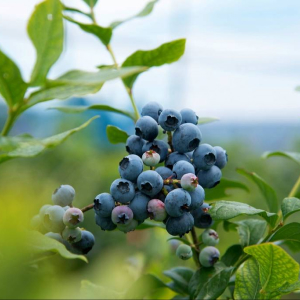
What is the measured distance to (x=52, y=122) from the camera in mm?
3789

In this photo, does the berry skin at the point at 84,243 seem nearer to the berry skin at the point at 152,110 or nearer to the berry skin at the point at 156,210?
the berry skin at the point at 156,210

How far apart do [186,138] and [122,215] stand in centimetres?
16

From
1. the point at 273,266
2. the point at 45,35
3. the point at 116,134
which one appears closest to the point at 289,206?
the point at 273,266

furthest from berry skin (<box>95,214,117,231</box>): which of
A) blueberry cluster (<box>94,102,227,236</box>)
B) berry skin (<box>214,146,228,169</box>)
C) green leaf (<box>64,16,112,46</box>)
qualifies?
green leaf (<box>64,16,112,46</box>)

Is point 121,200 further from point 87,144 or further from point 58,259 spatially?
point 87,144

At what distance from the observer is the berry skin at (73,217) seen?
0.65 m

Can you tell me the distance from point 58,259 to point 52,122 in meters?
3.21

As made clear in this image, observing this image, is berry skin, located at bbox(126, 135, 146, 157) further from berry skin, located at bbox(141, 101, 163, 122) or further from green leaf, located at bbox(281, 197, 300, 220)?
green leaf, located at bbox(281, 197, 300, 220)

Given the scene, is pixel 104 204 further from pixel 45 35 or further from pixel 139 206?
pixel 45 35

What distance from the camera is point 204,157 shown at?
2.45ft

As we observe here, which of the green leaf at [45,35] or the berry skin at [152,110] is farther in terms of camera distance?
the berry skin at [152,110]

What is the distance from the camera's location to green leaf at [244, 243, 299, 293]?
64 centimetres

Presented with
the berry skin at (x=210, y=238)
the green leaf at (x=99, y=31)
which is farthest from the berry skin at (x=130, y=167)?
the green leaf at (x=99, y=31)

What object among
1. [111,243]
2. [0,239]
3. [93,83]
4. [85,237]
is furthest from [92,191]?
[0,239]
